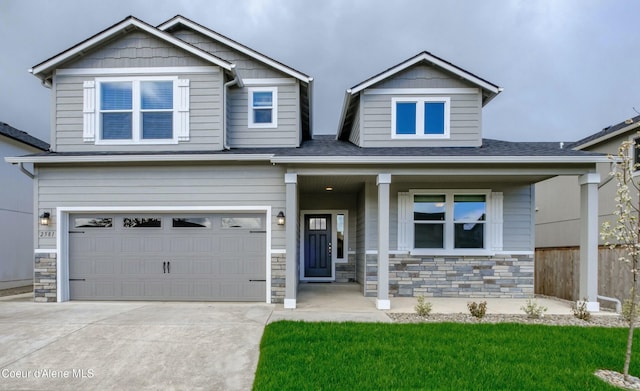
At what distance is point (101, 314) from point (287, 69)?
6.43 m

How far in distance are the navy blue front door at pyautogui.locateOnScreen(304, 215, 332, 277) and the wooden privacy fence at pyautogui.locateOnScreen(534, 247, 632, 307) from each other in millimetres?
6314

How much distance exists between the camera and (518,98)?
101 feet

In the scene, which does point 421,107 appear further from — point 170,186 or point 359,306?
point 170,186

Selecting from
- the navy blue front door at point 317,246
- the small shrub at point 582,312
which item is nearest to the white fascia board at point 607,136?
the small shrub at point 582,312

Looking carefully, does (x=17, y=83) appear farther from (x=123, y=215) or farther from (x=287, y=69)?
(x=287, y=69)

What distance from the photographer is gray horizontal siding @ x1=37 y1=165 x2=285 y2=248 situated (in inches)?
310

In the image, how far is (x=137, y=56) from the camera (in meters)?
8.24

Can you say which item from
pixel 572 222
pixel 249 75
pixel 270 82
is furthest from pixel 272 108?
pixel 572 222

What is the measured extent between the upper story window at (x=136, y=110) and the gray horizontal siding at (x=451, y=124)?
4242mm

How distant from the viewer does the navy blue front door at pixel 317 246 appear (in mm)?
11125

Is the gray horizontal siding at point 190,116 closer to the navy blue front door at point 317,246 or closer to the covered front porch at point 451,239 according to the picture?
the covered front porch at point 451,239

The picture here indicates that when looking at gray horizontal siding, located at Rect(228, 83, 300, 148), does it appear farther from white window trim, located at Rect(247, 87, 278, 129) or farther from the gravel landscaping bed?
the gravel landscaping bed

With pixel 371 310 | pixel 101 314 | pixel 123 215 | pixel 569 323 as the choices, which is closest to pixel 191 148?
pixel 123 215

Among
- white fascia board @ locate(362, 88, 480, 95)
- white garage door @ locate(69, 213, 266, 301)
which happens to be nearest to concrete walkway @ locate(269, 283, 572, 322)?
white garage door @ locate(69, 213, 266, 301)
